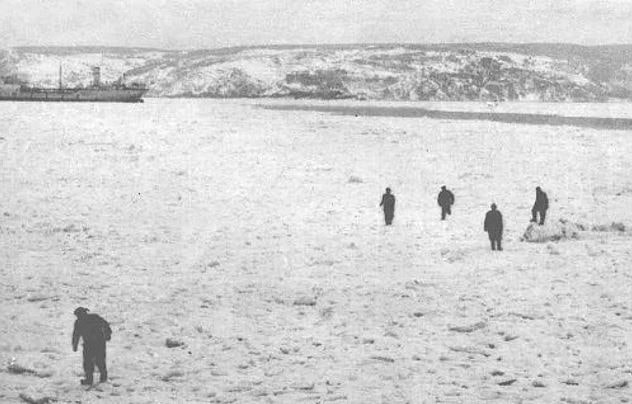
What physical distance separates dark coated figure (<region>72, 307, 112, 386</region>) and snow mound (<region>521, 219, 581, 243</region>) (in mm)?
13947

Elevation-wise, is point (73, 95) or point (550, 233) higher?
point (73, 95)

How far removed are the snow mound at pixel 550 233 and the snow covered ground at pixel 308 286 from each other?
1.39 feet

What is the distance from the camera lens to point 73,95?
13675 centimetres

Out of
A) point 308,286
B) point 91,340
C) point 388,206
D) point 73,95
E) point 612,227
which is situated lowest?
point 308,286

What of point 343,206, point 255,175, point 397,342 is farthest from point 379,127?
point 397,342

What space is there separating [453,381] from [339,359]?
2050 mm

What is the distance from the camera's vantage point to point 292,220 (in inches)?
987

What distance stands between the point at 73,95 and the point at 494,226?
12936 cm

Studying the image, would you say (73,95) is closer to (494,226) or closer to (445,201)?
(445,201)

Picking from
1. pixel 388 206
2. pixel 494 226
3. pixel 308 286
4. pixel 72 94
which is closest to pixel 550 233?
pixel 494 226

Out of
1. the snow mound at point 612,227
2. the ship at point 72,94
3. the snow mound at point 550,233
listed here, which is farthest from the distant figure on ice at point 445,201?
the ship at point 72,94

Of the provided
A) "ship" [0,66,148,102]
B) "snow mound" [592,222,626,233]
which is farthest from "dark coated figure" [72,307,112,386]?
"ship" [0,66,148,102]

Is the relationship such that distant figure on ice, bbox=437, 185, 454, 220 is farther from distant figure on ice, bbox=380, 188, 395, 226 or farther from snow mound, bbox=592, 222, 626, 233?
snow mound, bbox=592, 222, 626, 233

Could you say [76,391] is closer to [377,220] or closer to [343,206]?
[377,220]
